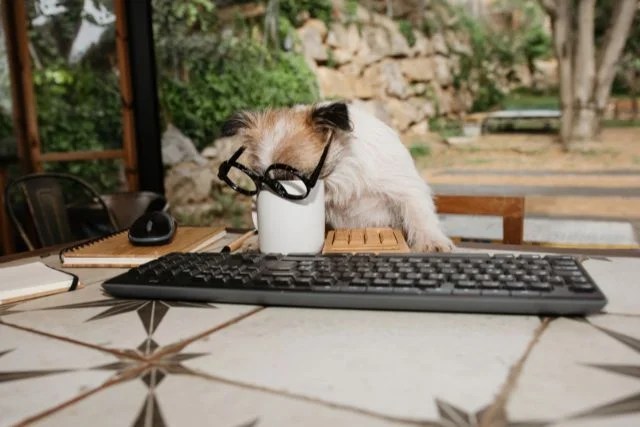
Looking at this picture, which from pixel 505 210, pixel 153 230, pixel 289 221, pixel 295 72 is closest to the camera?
pixel 289 221

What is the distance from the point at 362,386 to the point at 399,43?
3.67m

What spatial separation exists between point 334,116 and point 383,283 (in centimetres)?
59

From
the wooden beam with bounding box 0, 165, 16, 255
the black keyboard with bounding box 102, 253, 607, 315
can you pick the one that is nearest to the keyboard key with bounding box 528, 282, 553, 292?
the black keyboard with bounding box 102, 253, 607, 315

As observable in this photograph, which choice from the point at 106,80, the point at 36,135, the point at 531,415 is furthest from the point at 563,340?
the point at 106,80

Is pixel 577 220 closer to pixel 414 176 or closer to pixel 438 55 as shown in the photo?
pixel 438 55

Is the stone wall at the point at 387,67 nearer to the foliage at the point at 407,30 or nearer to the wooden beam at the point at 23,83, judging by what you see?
the foliage at the point at 407,30

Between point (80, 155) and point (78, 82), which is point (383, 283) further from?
point (78, 82)

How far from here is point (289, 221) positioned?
111 centimetres

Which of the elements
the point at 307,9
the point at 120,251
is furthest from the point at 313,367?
the point at 307,9

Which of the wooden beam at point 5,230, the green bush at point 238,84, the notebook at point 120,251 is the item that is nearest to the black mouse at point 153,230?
the notebook at point 120,251

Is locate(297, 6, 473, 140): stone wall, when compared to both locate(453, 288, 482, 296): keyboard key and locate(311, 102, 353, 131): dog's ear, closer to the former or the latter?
locate(311, 102, 353, 131): dog's ear

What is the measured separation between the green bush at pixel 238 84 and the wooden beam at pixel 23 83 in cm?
92

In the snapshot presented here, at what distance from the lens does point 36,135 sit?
11.0 feet

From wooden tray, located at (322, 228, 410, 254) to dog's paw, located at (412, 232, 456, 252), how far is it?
0.08 meters
